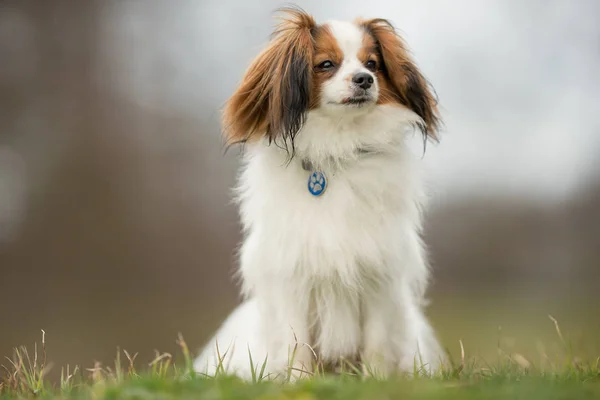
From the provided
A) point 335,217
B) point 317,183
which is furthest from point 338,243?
point 317,183

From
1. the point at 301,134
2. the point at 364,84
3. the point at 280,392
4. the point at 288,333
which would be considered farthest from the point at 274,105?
the point at 280,392

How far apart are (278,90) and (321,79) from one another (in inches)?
8.7

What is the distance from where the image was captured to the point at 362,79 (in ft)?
11.0

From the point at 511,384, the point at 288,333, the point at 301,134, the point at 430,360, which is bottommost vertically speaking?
the point at 430,360

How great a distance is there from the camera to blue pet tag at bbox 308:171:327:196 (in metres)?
3.45

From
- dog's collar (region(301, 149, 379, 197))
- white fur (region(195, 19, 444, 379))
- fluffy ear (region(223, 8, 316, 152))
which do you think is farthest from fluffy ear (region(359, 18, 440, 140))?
dog's collar (region(301, 149, 379, 197))

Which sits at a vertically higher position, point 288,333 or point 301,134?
point 301,134

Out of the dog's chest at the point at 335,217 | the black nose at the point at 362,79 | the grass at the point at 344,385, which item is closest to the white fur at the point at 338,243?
the dog's chest at the point at 335,217

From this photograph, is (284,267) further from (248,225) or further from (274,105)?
(274,105)

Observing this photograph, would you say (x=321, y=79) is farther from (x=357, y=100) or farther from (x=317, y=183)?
(x=317, y=183)

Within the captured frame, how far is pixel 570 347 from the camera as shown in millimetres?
3141

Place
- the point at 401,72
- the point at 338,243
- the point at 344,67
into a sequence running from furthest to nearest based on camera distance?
1. the point at 401,72
2. the point at 344,67
3. the point at 338,243

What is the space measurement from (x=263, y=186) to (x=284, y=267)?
43 centimetres

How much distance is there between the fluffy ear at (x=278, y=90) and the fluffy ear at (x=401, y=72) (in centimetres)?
39
